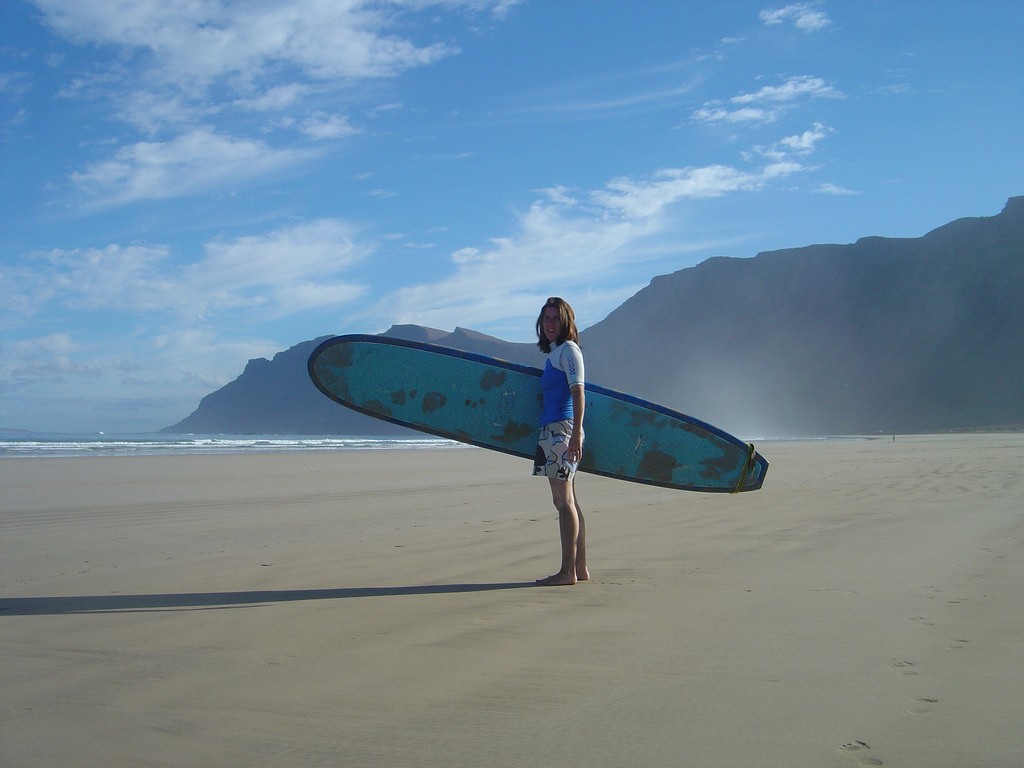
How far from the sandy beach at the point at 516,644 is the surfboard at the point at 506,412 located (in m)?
0.54

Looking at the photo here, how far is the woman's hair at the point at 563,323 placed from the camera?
4.24 meters

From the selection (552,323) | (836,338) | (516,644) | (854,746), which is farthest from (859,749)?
(836,338)

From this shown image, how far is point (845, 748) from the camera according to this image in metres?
1.96

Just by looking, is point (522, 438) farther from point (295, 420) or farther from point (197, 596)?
point (295, 420)

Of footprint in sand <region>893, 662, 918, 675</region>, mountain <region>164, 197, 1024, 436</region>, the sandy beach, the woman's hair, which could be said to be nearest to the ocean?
the sandy beach

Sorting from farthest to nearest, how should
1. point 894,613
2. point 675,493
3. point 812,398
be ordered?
point 812,398
point 675,493
point 894,613

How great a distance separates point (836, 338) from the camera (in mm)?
79750

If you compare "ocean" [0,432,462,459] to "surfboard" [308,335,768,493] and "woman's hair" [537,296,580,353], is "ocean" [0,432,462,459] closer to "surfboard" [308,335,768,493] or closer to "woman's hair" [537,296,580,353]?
"surfboard" [308,335,768,493]

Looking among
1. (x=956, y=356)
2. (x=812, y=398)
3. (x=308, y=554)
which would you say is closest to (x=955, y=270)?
(x=956, y=356)

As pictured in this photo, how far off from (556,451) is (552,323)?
675 millimetres

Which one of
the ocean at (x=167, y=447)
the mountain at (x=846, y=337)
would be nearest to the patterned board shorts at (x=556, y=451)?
the ocean at (x=167, y=447)

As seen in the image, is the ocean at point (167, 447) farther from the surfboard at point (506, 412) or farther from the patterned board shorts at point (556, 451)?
the patterned board shorts at point (556, 451)

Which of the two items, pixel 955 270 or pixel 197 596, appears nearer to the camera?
pixel 197 596

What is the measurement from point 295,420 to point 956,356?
3228 inches
